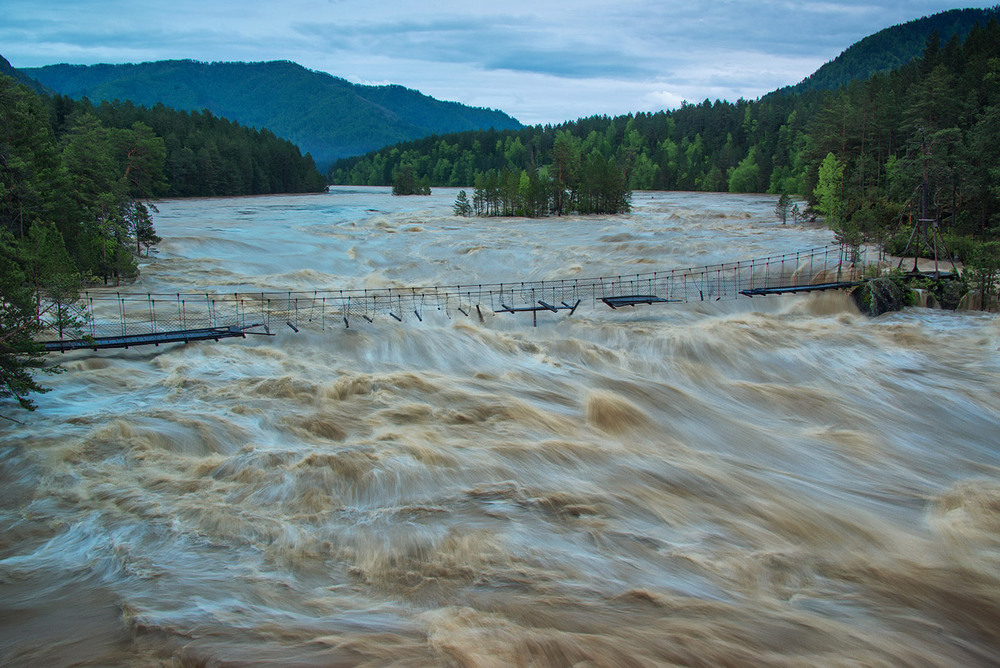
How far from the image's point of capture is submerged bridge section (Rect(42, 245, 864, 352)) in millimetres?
21516

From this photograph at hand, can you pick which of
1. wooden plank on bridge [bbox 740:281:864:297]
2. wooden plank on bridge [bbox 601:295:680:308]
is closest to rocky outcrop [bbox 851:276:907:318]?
wooden plank on bridge [bbox 740:281:864:297]

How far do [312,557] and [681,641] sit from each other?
496cm

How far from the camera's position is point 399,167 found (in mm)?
179875

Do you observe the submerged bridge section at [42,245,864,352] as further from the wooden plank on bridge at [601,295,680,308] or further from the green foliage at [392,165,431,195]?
the green foliage at [392,165,431,195]

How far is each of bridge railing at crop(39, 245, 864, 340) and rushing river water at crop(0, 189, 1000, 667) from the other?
3062mm

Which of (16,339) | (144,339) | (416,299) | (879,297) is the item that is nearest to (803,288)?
(879,297)

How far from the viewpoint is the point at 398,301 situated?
92.3ft

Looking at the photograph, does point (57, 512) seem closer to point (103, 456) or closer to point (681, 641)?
point (103, 456)

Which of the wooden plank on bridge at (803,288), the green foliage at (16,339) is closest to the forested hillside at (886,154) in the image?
the wooden plank on bridge at (803,288)

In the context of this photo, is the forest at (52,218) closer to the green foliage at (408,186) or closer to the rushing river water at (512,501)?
the rushing river water at (512,501)

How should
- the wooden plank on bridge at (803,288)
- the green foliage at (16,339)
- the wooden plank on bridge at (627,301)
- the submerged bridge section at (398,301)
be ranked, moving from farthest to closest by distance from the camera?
the wooden plank on bridge at (803,288), the wooden plank on bridge at (627,301), the submerged bridge section at (398,301), the green foliage at (16,339)

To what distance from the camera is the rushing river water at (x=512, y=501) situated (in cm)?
752

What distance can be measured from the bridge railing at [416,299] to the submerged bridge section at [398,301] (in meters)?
0.04

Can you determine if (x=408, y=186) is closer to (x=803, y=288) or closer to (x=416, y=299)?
(x=416, y=299)
